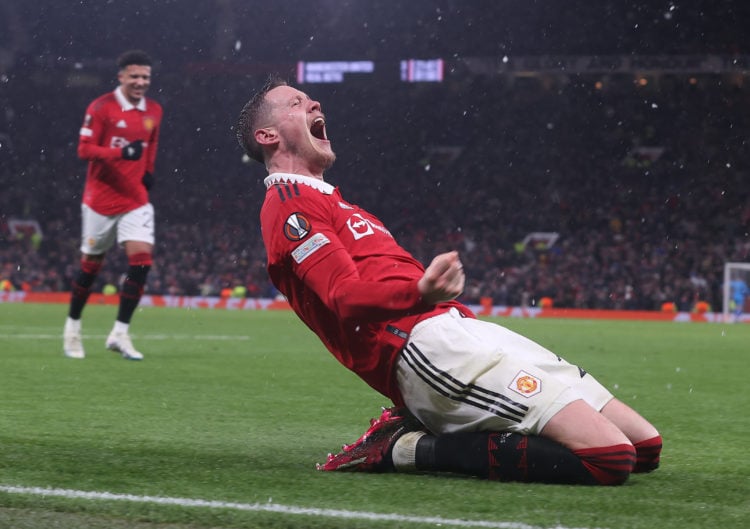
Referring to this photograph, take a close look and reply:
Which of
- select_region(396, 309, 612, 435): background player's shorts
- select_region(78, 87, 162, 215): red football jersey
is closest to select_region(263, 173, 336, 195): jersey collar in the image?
select_region(396, 309, 612, 435): background player's shorts

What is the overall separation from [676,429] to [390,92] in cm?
2695

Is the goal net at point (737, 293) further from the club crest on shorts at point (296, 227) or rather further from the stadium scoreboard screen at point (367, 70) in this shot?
the club crest on shorts at point (296, 227)

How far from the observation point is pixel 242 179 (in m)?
32.8

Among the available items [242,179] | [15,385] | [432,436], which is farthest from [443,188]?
[432,436]

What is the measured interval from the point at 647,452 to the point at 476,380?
2.26 feet

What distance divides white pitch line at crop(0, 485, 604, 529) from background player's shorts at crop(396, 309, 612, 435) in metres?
0.62

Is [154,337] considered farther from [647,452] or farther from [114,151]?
[647,452]

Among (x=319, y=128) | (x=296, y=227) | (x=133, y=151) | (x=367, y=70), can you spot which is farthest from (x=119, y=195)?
(x=367, y=70)

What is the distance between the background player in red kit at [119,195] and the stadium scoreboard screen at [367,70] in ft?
70.0

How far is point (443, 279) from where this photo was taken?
2637 millimetres

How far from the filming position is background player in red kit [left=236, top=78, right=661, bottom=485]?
125 inches

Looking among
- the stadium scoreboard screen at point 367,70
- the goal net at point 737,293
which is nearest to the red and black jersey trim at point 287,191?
the goal net at point 737,293

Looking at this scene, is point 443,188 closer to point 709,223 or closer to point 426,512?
point 709,223

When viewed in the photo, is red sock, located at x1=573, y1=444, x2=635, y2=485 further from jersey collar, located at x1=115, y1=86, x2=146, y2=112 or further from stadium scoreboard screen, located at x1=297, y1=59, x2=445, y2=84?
stadium scoreboard screen, located at x1=297, y1=59, x2=445, y2=84
